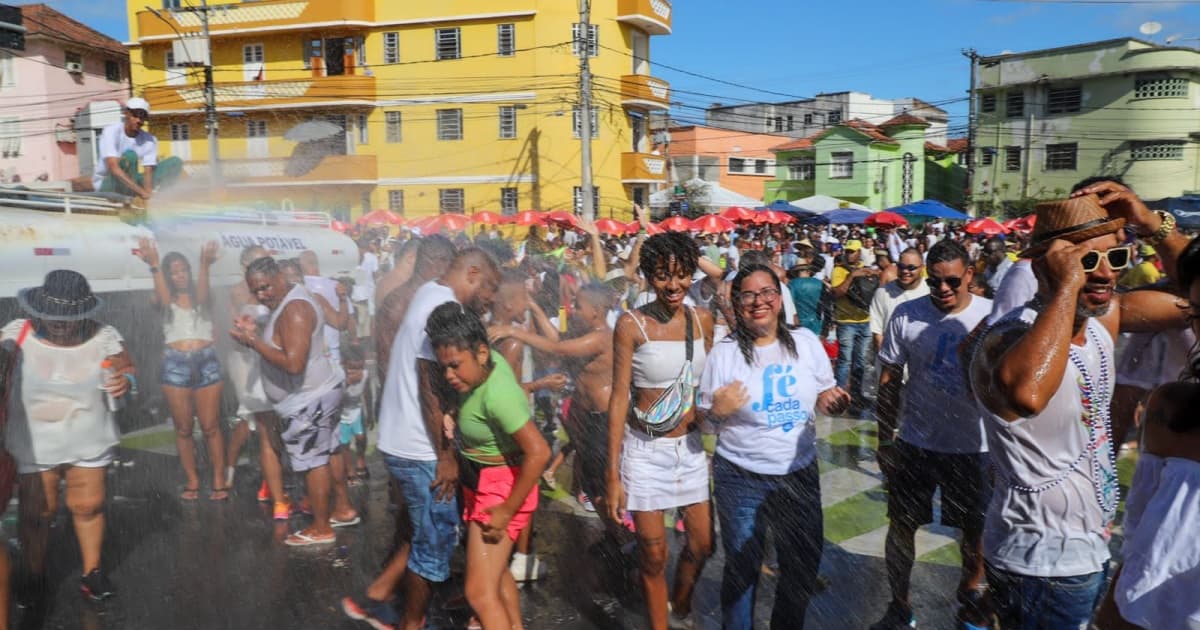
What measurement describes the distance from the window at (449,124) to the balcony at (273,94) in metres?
2.65

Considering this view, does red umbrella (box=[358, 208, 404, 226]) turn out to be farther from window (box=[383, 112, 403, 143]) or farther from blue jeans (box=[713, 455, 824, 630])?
blue jeans (box=[713, 455, 824, 630])

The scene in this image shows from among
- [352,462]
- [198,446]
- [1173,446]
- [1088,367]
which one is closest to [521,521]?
[1088,367]

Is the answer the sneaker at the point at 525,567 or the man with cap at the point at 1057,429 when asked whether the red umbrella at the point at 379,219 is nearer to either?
the sneaker at the point at 525,567

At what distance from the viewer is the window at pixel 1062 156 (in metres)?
36.2

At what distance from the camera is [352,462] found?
23.7 ft

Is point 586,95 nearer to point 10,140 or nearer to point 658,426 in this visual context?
point 10,140

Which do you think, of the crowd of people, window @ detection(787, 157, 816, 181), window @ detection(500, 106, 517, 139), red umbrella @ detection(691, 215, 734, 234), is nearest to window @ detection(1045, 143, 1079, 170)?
window @ detection(787, 157, 816, 181)

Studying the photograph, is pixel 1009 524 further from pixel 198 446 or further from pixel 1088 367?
pixel 198 446

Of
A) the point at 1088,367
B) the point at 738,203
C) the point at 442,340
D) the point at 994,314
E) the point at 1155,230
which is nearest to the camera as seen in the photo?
the point at 1088,367

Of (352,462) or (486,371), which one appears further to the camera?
(352,462)

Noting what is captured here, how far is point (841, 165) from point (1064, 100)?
14.7 meters

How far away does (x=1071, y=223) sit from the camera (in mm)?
2379

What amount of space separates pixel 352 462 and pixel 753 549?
179 inches

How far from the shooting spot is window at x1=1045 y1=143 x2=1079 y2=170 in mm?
36188
